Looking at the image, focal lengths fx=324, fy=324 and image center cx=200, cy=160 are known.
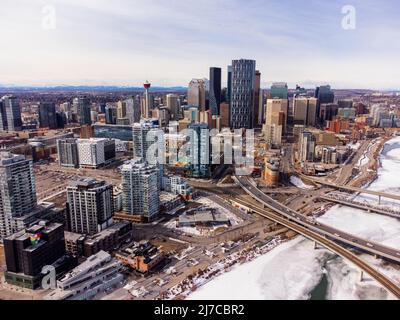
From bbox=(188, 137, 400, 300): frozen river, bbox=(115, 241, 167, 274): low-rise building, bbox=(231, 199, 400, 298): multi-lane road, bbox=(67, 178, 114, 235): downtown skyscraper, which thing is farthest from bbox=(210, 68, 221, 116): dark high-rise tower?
bbox=(115, 241, 167, 274): low-rise building

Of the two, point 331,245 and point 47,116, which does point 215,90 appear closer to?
point 47,116

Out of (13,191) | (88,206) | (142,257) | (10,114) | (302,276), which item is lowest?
(302,276)

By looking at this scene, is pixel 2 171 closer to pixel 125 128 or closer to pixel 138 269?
pixel 138 269

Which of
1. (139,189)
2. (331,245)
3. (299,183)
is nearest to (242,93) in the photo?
(299,183)

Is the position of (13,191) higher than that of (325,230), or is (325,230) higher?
(13,191)

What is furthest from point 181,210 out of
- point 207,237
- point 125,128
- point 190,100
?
point 190,100

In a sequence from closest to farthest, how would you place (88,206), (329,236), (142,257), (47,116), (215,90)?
(142,257) → (88,206) → (329,236) → (47,116) → (215,90)

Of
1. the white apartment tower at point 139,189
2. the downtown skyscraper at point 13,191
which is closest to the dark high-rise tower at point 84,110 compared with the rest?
the white apartment tower at point 139,189

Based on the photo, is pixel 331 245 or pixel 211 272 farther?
pixel 331 245
